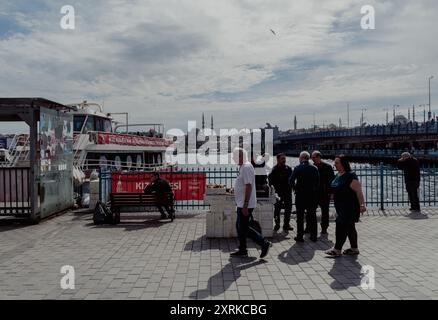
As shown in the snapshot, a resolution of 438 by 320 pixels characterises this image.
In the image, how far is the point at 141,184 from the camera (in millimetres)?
11805

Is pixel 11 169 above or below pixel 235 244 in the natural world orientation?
above

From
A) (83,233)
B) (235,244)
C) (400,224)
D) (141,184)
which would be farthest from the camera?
(141,184)

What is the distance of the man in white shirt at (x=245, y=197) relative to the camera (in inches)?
247

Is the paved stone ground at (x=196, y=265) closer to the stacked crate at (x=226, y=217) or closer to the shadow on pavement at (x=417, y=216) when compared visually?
the stacked crate at (x=226, y=217)

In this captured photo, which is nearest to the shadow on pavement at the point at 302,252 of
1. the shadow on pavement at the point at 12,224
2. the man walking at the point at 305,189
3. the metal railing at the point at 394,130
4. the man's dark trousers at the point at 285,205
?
the man walking at the point at 305,189

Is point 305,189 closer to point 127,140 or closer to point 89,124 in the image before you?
point 89,124

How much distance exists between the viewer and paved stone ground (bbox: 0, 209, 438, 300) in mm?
5031

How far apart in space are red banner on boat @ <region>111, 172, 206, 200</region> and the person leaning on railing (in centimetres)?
562

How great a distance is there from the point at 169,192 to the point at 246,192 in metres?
4.17

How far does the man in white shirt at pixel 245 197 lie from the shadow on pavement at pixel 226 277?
11.4 inches

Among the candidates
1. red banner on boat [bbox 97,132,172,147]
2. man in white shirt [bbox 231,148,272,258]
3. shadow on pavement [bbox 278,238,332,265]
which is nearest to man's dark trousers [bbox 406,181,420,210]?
shadow on pavement [bbox 278,238,332,265]
